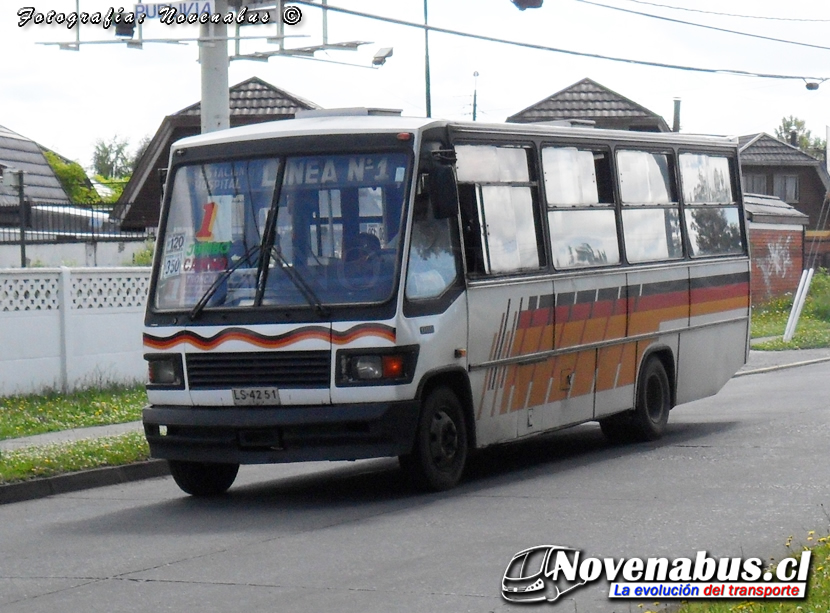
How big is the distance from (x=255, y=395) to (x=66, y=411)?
7.11m

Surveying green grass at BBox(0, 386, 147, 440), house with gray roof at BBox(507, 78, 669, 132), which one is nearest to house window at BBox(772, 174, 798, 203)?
house with gray roof at BBox(507, 78, 669, 132)

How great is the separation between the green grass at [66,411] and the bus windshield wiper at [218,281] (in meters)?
5.06

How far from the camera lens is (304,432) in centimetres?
1030

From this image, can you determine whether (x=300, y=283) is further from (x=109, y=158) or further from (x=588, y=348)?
(x=109, y=158)

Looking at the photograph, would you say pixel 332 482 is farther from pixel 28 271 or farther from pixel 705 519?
pixel 28 271

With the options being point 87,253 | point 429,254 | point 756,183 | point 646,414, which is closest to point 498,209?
point 429,254

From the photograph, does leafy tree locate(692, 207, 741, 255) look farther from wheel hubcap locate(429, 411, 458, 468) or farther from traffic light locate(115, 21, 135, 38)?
traffic light locate(115, 21, 135, 38)

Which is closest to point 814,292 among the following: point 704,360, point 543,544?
point 704,360

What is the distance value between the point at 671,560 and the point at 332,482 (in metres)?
4.84

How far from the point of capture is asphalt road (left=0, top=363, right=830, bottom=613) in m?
7.46

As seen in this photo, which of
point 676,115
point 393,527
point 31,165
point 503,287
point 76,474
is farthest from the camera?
point 31,165

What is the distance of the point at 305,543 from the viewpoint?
29.1 ft

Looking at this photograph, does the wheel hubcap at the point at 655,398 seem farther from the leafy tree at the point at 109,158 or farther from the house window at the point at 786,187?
the leafy tree at the point at 109,158

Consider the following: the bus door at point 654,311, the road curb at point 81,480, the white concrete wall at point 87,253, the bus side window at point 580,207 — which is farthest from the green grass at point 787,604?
the white concrete wall at point 87,253
